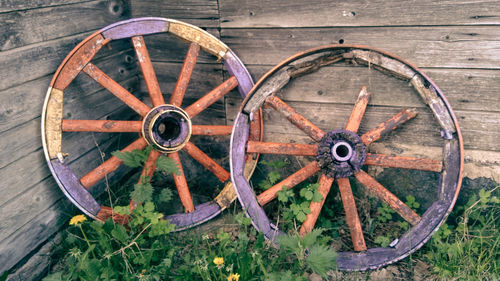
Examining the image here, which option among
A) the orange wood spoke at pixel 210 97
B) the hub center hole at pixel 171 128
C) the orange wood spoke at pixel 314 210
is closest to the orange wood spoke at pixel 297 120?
the orange wood spoke at pixel 314 210

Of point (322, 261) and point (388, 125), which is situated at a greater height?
point (388, 125)

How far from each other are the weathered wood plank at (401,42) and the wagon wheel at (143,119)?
196mm

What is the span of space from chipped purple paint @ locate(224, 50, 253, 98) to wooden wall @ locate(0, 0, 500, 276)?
5.2 inches

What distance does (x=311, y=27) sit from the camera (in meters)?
2.36

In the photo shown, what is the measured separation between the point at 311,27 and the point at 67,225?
2.25 meters

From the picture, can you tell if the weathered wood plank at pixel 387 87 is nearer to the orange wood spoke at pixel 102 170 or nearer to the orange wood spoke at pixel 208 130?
the orange wood spoke at pixel 208 130

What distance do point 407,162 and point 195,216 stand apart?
1.50 metres

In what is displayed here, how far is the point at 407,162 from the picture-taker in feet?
6.97

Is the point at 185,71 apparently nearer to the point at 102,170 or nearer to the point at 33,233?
the point at 102,170

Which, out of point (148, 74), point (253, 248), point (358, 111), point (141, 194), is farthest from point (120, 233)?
point (358, 111)

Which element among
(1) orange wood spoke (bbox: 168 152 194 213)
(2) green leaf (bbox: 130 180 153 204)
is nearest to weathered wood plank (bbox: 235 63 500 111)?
(1) orange wood spoke (bbox: 168 152 194 213)

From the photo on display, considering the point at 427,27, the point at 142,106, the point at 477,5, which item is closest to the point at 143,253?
the point at 142,106

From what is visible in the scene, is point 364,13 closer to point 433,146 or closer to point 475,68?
point 475,68

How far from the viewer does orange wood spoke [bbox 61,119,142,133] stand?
7.15 feet
